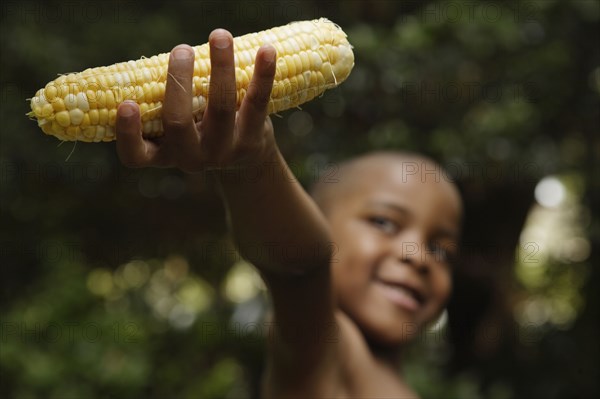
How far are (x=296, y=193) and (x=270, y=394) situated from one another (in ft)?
2.16

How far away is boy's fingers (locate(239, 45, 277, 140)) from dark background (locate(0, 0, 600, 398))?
2.03 meters

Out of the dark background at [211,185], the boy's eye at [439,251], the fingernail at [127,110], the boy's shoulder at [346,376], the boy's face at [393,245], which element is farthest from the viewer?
the dark background at [211,185]

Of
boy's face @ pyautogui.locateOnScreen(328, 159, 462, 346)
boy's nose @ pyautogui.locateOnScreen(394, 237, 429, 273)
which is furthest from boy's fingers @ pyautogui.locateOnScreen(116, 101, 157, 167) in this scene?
boy's nose @ pyautogui.locateOnScreen(394, 237, 429, 273)

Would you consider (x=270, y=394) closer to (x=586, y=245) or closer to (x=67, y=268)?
(x=67, y=268)

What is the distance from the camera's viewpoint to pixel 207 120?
126 centimetres

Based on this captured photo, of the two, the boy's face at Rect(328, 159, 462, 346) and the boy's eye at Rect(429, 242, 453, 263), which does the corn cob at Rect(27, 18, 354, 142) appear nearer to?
the boy's face at Rect(328, 159, 462, 346)

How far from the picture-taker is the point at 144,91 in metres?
1.27

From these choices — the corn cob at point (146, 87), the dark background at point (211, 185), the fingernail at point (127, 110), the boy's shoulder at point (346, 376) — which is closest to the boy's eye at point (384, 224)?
the boy's shoulder at point (346, 376)

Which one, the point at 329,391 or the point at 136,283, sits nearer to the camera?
the point at 329,391

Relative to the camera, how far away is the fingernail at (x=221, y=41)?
120cm

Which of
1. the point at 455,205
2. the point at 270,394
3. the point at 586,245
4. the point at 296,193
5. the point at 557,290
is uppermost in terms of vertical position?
the point at 296,193

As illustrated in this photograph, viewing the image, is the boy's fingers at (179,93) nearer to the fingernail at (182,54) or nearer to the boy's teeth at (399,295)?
the fingernail at (182,54)

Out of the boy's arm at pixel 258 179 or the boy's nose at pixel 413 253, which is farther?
the boy's nose at pixel 413 253

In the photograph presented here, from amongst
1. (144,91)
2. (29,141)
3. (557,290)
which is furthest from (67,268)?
(557,290)
